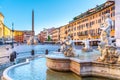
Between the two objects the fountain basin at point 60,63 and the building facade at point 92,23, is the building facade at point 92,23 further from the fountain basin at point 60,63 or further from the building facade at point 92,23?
the fountain basin at point 60,63

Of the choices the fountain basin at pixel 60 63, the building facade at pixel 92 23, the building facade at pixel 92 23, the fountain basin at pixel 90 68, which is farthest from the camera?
the building facade at pixel 92 23

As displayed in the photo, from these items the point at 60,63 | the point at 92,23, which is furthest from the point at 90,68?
Result: the point at 92,23

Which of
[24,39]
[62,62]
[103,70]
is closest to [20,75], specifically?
[62,62]

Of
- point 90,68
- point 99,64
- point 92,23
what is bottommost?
point 90,68

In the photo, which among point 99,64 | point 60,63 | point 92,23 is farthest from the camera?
point 92,23

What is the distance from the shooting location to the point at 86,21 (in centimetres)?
6019

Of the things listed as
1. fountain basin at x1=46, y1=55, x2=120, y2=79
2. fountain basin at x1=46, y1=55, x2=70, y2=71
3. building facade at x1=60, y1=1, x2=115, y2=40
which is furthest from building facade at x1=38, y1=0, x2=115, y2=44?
fountain basin at x1=46, y1=55, x2=120, y2=79

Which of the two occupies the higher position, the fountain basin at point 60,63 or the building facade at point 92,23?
the building facade at point 92,23

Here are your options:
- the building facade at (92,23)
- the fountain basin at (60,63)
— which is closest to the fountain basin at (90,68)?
the fountain basin at (60,63)

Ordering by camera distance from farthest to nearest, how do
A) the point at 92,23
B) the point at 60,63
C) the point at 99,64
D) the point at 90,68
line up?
1. the point at 92,23
2. the point at 60,63
3. the point at 90,68
4. the point at 99,64

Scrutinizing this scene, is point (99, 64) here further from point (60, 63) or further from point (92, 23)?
point (92, 23)

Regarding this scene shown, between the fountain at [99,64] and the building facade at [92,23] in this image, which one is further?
the building facade at [92,23]

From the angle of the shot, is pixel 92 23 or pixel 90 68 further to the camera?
pixel 92 23

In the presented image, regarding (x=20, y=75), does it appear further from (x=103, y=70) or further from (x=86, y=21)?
(x=86, y=21)
